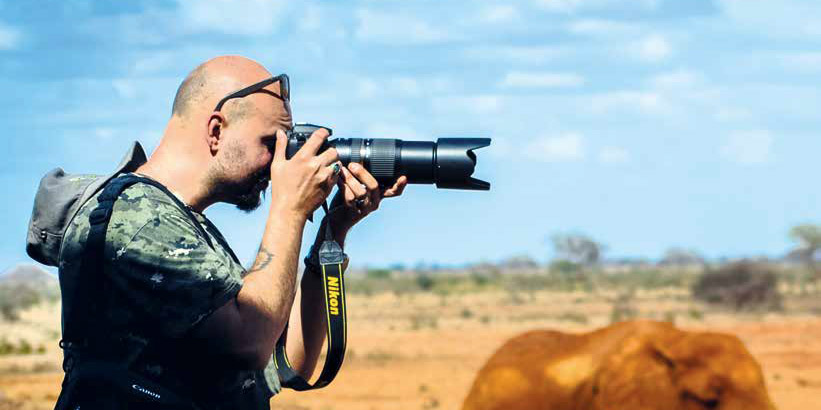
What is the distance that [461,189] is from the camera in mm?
3580

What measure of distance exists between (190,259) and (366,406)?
15771 mm

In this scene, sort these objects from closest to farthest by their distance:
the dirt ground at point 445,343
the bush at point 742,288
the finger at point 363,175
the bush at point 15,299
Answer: the finger at point 363,175 < the dirt ground at point 445,343 < the bush at point 15,299 < the bush at point 742,288

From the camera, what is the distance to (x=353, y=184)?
3389mm

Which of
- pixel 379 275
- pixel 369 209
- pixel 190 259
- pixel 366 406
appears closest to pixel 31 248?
pixel 190 259

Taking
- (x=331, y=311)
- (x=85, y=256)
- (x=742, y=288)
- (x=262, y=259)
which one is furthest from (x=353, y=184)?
(x=742, y=288)

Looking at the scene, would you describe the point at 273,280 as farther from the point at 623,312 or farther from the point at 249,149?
the point at 623,312

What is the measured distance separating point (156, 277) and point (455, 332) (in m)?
31.8

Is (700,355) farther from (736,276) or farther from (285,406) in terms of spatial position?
(736,276)

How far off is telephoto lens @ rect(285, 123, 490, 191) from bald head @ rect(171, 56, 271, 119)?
34 cm

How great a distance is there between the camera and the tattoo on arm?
9.75 ft

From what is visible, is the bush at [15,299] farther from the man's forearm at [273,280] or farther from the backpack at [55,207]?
the man's forearm at [273,280]

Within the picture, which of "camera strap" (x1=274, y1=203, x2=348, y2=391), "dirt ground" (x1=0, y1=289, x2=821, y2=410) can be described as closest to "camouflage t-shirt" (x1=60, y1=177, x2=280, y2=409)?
"camera strap" (x1=274, y1=203, x2=348, y2=391)

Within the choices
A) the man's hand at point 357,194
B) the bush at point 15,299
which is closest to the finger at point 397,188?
the man's hand at point 357,194

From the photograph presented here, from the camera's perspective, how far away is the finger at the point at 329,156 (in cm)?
318
